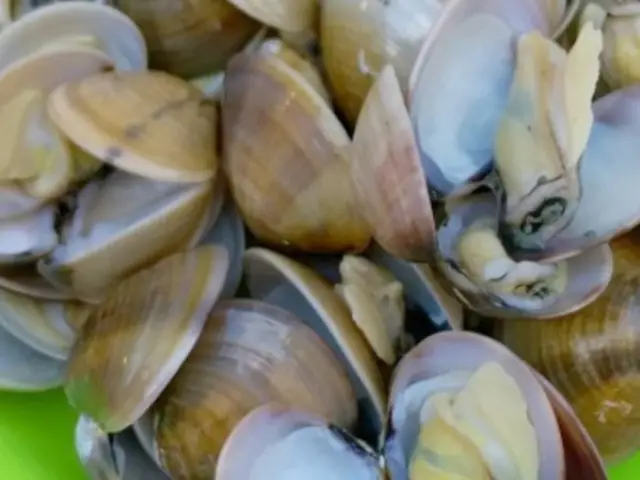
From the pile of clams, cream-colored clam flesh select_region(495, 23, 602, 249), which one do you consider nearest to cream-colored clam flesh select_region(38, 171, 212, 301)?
the pile of clams

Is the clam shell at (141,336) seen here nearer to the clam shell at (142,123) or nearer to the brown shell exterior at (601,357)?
the clam shell at (142,123)

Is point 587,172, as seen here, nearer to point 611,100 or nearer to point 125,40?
point 611,100

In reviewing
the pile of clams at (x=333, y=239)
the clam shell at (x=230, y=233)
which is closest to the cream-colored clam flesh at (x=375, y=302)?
the pile of clams at (x=333, y=239)

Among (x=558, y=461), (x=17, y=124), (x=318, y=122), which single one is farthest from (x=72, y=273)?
(x=558, y=461)

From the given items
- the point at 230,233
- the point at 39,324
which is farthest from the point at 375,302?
the point at 39,324

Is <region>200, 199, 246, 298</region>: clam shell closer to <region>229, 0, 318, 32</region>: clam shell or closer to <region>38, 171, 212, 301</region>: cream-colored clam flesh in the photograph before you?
<region>38, 171, 212, 301</region>: cream-colored clam flesh
